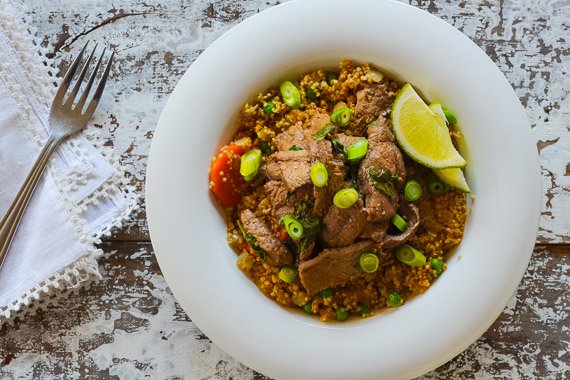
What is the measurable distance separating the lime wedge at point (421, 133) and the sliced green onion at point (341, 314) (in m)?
0.63

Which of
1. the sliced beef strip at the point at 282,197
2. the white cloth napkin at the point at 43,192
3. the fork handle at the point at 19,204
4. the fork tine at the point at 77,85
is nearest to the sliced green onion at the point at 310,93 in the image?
the sliced beef strip at the point at 282,197

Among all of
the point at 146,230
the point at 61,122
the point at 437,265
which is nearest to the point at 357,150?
the point at 437,265

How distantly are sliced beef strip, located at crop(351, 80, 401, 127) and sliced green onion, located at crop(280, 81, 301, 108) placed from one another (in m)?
0.23

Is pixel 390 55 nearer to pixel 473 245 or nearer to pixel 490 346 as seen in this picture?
pixel 473 245

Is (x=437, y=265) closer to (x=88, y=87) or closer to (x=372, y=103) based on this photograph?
(x=372, y=103)

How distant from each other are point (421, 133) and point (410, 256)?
46 cm

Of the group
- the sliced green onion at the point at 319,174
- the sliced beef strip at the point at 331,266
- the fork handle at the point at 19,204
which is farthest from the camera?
the fork handle at the point at 19,204

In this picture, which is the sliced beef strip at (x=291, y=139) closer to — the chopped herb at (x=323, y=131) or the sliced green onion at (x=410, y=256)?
the chopped herb at (x=323, y=131)

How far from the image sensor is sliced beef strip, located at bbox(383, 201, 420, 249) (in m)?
2.42

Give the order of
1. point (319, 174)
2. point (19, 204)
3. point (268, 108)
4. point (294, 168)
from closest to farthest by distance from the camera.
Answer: point (319, 174) < point (294, 168) < point (268, 108) < point (19, 204)

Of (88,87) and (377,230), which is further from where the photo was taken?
(88,87)

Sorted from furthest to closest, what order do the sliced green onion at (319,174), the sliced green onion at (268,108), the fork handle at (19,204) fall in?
the fork handle at (19,204) < the sliced green onion at (268,108) < the sliced green onion at (319,174)

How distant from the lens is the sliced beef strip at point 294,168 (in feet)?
7.88

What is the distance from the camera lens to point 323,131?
8.08 feet
